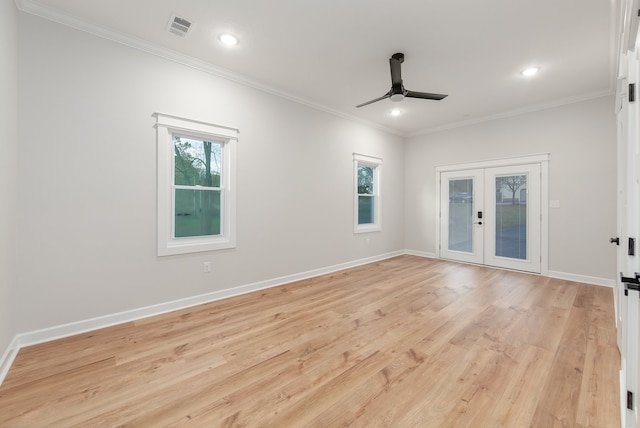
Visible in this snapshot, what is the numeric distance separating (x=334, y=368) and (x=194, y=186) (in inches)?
103

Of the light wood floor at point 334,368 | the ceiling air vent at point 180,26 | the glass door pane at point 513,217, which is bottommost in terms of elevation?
the light wood floor at point 334,368

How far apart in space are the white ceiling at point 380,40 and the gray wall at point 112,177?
0.28 m

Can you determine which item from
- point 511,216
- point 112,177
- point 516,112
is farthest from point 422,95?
point 112,177

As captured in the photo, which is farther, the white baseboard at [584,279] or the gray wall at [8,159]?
the white baseboard at [584,279]

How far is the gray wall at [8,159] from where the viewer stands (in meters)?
1.99

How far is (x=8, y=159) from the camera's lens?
211 centimetres

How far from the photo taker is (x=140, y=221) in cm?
294

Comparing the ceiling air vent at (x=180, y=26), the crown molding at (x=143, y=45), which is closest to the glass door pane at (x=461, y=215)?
the crown molding at (x=143, y=45)

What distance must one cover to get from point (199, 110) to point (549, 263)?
5889mm

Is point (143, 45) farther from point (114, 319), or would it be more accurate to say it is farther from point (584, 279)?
point (584, 279)

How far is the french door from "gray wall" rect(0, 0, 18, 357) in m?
6.40

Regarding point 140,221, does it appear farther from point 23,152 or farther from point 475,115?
point 475,115

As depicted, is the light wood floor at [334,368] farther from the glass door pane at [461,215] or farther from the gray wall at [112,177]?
the glass door pane at [461,215]

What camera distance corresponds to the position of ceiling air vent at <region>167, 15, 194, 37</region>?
2611 millimetres
